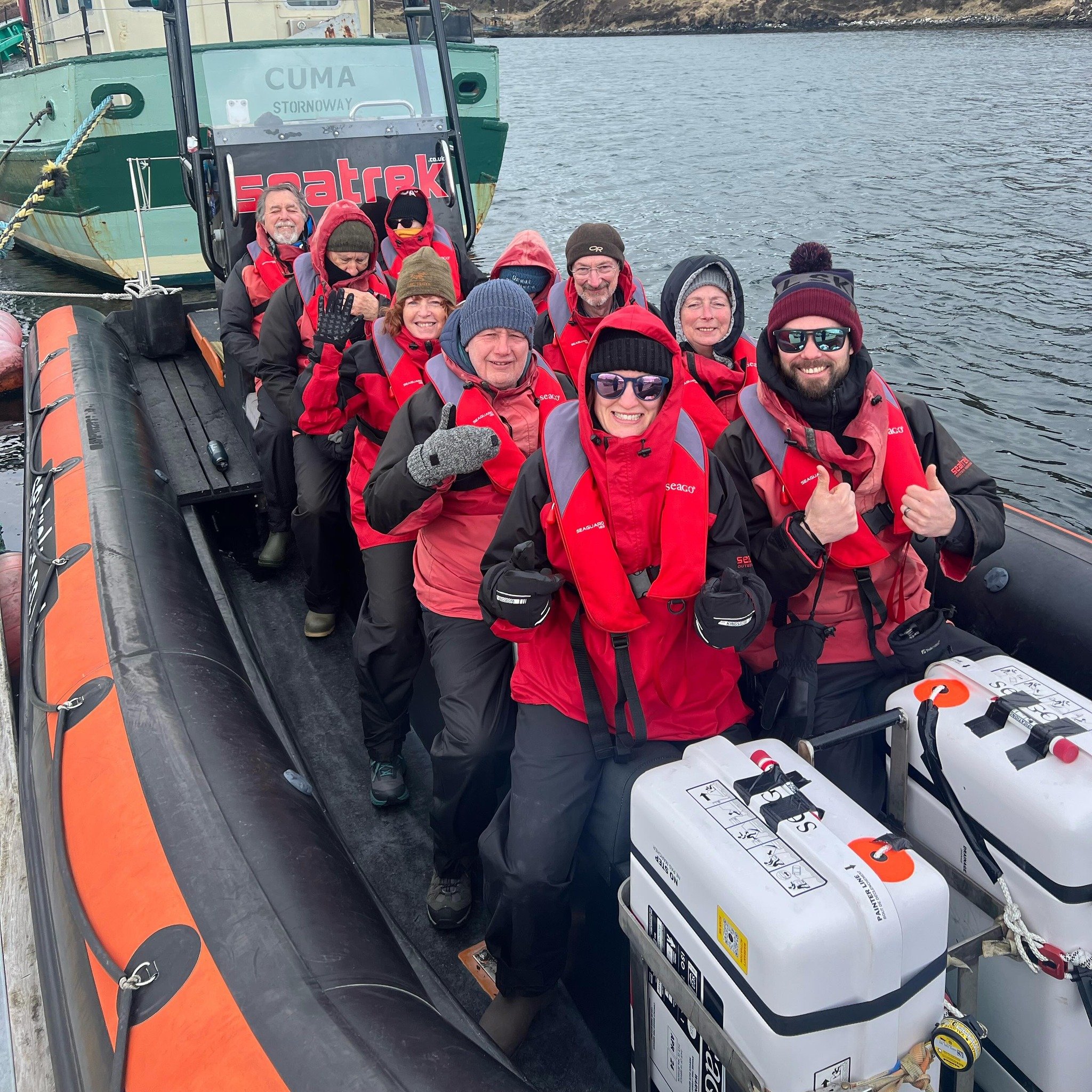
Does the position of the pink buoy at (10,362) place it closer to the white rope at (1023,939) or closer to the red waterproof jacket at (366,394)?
the red waterproof jacket at (366,394)

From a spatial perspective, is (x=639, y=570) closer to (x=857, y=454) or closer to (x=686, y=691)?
(x=686, y=691)

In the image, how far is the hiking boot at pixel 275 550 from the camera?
3.97m

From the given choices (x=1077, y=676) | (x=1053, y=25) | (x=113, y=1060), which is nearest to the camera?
(x=113, y=1060)

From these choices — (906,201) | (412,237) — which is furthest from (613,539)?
(906,201)

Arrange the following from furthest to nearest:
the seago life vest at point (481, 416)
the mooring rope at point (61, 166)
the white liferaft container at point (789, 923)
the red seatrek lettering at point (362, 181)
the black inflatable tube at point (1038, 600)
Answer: the mooring rope at point (61, 166), the red seatrek lettering at point (362, 181), the black inflatable tube at point (1038, 600), the seago life vest at point (481, 416), the white liferaft container at point (789, 923)

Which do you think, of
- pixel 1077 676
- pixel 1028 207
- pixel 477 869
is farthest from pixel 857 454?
pixel 1028 207

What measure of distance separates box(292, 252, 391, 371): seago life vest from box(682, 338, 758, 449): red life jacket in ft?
3.95

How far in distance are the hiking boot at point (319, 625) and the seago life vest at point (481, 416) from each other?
4.29ft

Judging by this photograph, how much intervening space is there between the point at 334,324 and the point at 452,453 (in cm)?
100

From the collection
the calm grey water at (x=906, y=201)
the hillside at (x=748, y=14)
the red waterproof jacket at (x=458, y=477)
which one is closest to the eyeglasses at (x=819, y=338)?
the red waterproof jacket at (x=458, y=477)

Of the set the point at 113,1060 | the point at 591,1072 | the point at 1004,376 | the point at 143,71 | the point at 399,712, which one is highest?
the point at 143,71

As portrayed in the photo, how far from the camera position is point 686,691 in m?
2.08

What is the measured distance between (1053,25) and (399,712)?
4219cm

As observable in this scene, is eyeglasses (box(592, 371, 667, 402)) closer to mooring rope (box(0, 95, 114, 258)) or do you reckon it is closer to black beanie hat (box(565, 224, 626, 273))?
black beanie hat (box(565, 224, 626, 273))
